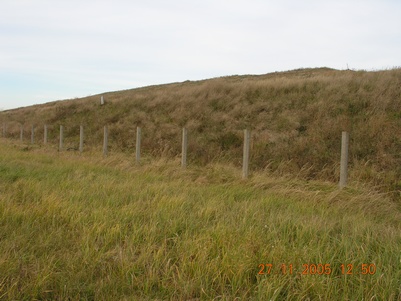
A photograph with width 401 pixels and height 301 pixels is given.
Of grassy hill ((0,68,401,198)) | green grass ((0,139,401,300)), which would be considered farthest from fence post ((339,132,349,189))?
grassy hill ((0,68,401,198))

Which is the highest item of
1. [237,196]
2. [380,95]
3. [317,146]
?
[380,95]

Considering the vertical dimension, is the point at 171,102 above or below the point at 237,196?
above

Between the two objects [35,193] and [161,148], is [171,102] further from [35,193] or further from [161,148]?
[35,193]

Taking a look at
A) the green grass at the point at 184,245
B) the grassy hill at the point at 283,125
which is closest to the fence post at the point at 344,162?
the green grass at the point at 184,245

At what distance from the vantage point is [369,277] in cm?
263

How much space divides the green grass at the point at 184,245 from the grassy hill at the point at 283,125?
2.84 metres

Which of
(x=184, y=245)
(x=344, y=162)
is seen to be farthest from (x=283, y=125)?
(x=184, y=245)

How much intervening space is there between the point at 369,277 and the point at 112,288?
2257 mm

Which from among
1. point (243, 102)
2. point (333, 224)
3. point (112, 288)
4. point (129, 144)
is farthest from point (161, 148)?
point (112, 288)

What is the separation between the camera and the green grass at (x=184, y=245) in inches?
98.3

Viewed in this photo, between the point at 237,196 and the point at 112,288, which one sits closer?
the point at 112,288
